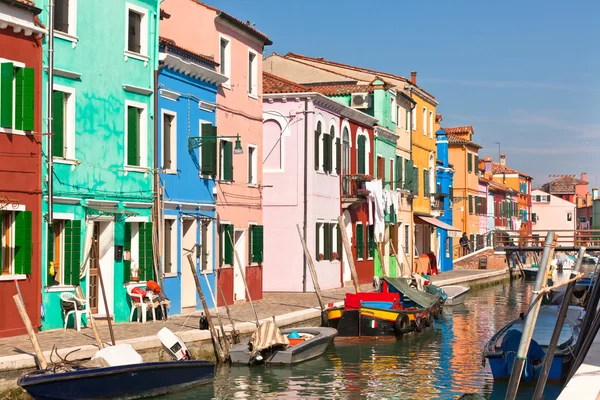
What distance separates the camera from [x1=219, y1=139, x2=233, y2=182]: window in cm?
2830

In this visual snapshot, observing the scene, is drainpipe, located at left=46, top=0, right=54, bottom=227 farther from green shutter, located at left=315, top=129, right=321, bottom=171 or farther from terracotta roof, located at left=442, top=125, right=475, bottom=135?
terracotta roof, located at left=442, top=125, right=475, bottom=135

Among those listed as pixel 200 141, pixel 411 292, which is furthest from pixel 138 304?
pixel 411 292

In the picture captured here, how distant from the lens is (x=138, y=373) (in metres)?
→ 15.9

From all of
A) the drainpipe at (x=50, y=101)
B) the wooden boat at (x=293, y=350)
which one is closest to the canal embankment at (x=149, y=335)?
the wooden boat at (x=293, y=350)

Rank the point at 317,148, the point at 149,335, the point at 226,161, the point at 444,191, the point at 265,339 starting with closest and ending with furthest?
the point at 149,335 → the point at 265,339 → the point at 226,161 → the point at 317,148 → the point at 444,191

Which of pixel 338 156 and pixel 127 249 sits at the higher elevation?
pixel 338 156

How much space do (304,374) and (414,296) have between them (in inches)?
409

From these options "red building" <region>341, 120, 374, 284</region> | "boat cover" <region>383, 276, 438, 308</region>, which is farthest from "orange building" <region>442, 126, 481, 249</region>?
"boat cover" <region>383, 276, 438, 308</region>

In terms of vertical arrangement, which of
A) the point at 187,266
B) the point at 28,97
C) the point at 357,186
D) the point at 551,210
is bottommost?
the point at 187,266

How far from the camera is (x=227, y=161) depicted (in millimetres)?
28656

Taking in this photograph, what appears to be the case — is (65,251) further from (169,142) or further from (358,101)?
(358,101)

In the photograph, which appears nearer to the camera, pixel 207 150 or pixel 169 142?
pixel 169 142

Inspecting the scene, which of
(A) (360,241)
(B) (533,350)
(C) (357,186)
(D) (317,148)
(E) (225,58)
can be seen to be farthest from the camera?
(A) (360,241)

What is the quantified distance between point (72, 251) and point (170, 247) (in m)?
4.49
